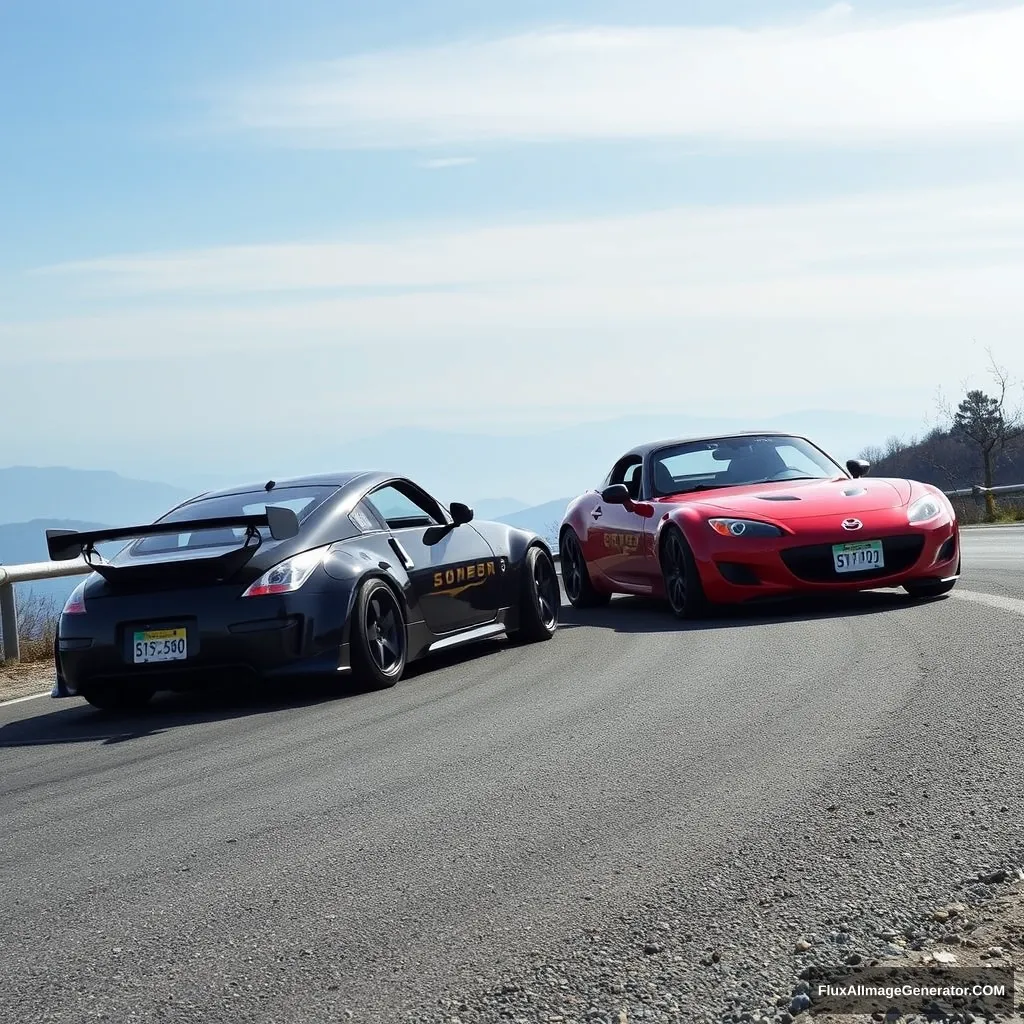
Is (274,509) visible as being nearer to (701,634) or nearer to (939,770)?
(701,634)

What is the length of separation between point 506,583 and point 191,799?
4.95 meters

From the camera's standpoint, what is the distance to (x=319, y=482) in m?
9.95

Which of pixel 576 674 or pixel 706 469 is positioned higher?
pixel 706 469

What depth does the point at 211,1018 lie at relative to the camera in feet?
11.0

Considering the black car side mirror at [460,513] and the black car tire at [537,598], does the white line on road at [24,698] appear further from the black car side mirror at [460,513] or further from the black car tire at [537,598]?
the black car tire at [537,598]

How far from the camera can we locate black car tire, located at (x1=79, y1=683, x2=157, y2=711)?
9.01 m

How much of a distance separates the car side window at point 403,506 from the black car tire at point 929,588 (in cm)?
346

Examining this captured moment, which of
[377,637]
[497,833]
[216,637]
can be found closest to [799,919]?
[497,833]

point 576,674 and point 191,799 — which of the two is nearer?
point 191,799

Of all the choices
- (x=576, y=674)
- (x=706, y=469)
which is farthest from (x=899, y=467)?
(x=576, y=674)


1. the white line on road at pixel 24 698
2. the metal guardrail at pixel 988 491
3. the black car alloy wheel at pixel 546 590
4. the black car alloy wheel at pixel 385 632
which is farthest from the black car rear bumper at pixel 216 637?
the metal guardrail at pixel 988 491

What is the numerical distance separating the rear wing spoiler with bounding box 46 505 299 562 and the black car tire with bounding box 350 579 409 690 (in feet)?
1.91

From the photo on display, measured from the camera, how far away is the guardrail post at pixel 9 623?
12461 mm

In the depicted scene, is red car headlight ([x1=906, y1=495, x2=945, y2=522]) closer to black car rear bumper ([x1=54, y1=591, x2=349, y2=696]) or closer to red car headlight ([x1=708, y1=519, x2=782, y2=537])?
red car headlight ([x1=708, y1=519, x2=782, y2=537])
